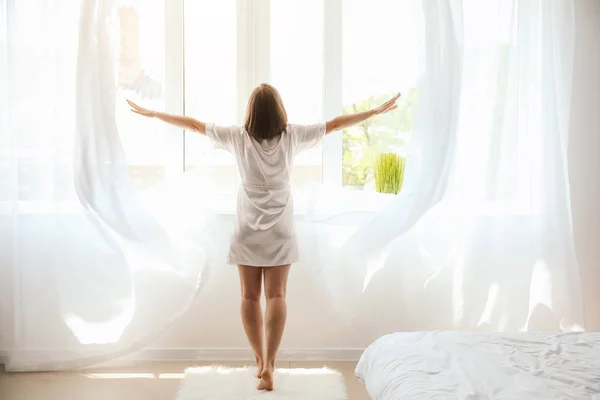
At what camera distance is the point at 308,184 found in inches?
138

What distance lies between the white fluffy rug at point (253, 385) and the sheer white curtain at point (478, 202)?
0.39 meters

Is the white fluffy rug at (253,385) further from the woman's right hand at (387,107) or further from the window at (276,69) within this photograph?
the woman's right hand at (387,107)

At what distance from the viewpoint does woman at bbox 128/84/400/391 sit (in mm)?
3168

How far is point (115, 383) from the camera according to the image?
3346 mm

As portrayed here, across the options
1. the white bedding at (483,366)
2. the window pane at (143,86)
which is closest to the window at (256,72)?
the window pane at (143,86)

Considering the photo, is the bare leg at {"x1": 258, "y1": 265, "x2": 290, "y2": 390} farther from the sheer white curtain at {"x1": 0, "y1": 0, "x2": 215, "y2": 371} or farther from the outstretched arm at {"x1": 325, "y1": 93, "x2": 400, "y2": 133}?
the outstretched arm at {"x1": 325, "y1": 93, "x2": 400, "y2": 133}

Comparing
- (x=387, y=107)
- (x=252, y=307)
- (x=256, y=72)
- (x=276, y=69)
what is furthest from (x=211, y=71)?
(x=252, y=307)

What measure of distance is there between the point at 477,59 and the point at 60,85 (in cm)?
201

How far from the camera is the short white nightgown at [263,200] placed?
3184mm

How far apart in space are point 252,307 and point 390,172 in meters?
0.99

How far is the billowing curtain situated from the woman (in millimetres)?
292

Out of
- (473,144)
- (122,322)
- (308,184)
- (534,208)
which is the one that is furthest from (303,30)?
(122,322)

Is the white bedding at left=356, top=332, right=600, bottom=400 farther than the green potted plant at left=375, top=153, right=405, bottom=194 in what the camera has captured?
No

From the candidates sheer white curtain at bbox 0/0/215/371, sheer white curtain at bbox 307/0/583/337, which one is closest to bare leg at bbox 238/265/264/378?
sheer white curtain at bbox 0/0/215/371
